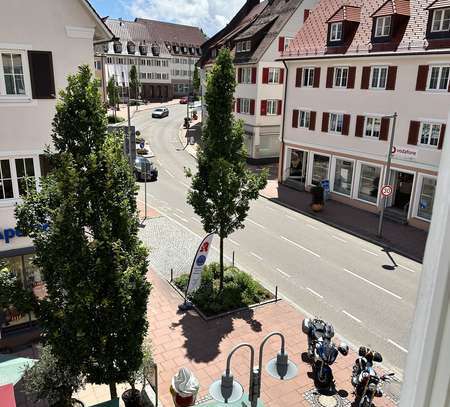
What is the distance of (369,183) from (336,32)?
33.4 ft

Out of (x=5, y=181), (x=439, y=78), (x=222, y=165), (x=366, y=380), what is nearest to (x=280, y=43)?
(x=439, y=78)

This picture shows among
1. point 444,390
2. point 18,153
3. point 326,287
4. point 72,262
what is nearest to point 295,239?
point 326,287

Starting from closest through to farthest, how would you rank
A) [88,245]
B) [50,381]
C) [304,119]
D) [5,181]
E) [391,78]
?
[88,245], [50,381], [5,181], [391,78], [304,119]

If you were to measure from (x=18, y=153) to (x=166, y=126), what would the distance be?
2049 inches

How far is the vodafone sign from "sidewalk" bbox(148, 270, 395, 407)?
1317cm

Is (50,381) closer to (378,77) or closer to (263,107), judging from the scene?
(378,77)

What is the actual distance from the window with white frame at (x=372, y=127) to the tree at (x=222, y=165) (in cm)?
1328

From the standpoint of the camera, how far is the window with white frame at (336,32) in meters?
28.4

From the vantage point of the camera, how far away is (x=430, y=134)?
23.2 metres

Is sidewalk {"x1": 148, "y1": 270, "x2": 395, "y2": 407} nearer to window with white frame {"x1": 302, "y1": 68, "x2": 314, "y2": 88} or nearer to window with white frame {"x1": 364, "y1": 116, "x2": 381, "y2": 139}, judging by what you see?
window with white frame {"x1": 364, "y1": 116, "x2": 381, "y2": 139}

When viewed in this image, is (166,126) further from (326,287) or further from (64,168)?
(64,168)

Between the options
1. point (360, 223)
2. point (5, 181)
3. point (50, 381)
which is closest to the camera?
point (50, 381)

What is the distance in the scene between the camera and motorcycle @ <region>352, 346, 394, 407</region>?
1051 centimetres

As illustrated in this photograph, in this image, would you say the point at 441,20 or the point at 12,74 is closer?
the point at 12,74
